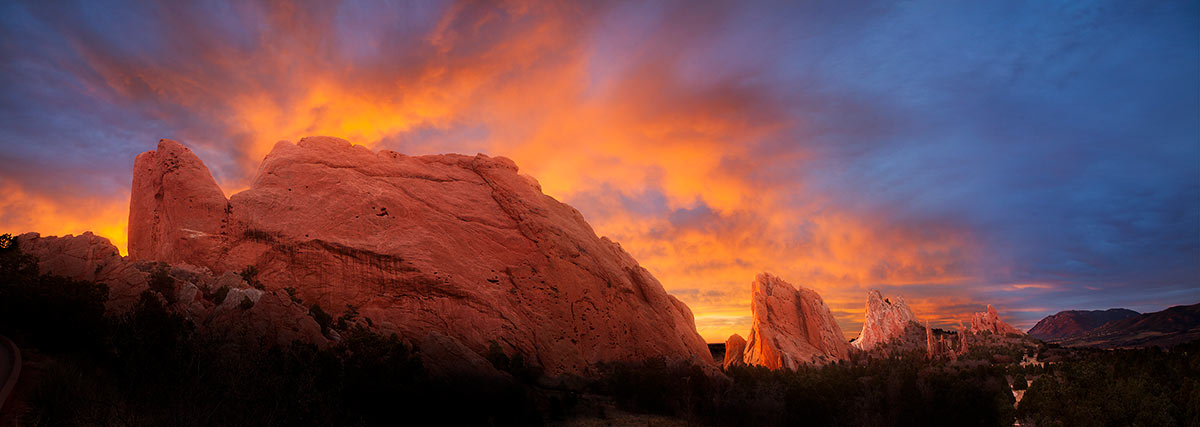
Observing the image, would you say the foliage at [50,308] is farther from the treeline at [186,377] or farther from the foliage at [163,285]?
the foliage at [163,285]

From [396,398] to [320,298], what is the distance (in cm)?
1845

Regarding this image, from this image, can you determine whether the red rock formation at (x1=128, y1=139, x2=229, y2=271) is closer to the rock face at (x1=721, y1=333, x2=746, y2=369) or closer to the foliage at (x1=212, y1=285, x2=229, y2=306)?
the foliage at (x1=212, y1=285, x2=229, y2=306)

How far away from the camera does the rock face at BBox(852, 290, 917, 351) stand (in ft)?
264

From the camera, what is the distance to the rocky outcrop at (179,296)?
63.5 ft

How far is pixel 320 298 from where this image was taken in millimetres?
35875

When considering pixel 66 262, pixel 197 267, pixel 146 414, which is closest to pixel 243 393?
pixel 146 414

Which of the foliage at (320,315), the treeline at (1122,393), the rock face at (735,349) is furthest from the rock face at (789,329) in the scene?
the foliage at (320,315)

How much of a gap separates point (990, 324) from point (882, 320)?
17.2m

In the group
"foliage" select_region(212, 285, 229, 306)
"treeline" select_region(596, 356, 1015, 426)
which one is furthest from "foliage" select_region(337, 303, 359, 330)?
"treeline" select_region(596, 356, 1015, 426)

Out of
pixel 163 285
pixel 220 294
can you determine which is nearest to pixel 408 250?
Answer: pixel 220 294

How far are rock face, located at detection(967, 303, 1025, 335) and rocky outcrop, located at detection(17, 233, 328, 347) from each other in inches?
3706

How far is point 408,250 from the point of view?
38969mm

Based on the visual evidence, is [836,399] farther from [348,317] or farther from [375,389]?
[348,317]

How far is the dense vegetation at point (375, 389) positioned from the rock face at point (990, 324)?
201 feet
